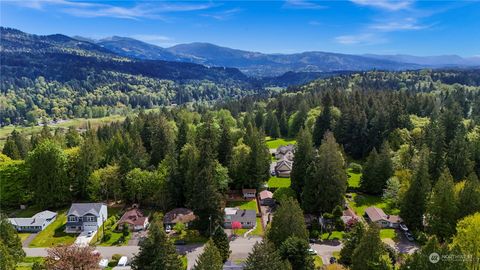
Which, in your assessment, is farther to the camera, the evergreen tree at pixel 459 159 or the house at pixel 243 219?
the evergreen tree at pixel 459 159

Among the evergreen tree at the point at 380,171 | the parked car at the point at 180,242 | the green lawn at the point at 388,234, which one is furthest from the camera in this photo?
the evergreen tree at the point at 380,171

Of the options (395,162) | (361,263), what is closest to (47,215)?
(361,263)

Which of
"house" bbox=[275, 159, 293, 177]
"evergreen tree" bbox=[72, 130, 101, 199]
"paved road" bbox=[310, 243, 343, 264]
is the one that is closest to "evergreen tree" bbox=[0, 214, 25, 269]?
"evergreen tree" bbox=[72, 130, 101, 199]

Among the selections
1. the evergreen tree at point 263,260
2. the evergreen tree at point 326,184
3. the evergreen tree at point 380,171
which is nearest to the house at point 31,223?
the evergreen tree at point 263,260

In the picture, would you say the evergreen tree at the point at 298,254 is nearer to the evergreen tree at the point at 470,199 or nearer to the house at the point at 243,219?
the house at the point at 243,219

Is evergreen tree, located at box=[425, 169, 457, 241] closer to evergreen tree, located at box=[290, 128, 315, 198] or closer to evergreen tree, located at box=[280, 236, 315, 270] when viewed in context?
evergreen tree, located at box=[290, 128, 315, 198]

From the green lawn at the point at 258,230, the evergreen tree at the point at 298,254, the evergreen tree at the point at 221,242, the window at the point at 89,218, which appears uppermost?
the evergreen tree at the point at 298,254
